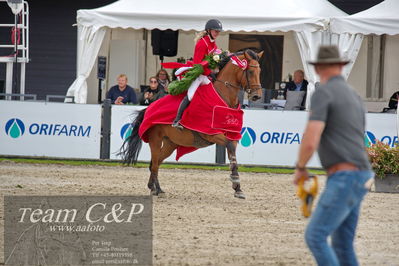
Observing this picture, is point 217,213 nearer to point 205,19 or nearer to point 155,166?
point 155,166

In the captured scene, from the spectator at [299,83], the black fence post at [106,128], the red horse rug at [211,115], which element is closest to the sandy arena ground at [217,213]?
the black fence post at [106,128]

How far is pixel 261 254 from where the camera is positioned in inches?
328

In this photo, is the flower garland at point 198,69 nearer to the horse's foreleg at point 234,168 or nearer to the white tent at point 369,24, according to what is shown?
the horse's foreleg at point 234,168

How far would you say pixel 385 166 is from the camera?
46.5 ft

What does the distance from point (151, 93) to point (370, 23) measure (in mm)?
4844

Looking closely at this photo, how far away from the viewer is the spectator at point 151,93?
18906 mm

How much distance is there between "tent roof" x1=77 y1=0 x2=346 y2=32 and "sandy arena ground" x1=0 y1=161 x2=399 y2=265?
315cm

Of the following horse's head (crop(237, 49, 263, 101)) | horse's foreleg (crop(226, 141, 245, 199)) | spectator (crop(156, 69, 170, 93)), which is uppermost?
horse's head (crop(237, 49, 263, 101))

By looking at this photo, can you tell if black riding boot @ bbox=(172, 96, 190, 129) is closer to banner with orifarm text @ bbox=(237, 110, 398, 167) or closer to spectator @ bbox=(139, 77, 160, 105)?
banner with orifarm text @ bbox=(237, 110, 398, 167)

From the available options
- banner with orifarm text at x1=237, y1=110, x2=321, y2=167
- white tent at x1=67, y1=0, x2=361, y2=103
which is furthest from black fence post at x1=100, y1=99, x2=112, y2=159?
banner with orifarm text at x1=237, y1=110, x2=321, y2=167

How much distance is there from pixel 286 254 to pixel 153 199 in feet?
15.2

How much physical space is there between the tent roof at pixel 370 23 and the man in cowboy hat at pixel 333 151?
1251cm

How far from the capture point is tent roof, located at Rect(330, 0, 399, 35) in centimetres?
1806

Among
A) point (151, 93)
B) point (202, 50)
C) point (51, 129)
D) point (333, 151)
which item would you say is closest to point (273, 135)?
point (151, 93)
